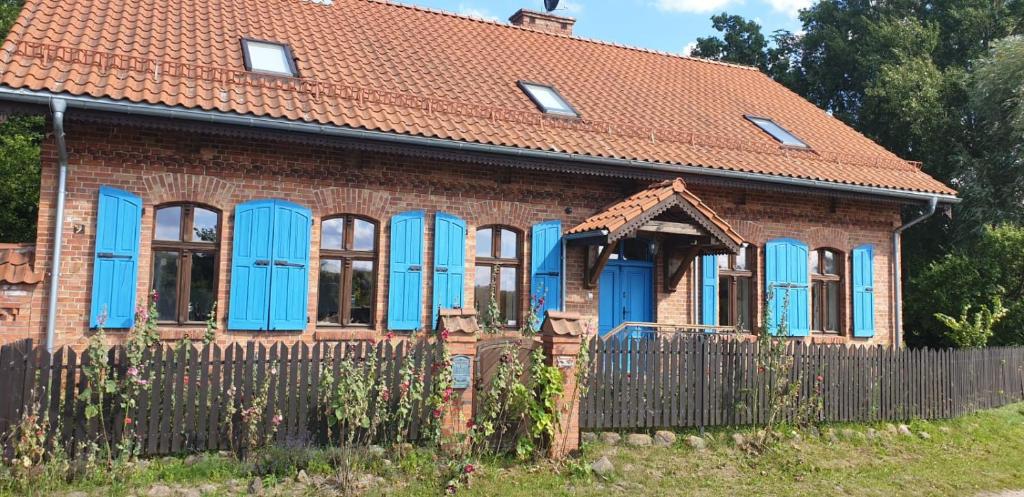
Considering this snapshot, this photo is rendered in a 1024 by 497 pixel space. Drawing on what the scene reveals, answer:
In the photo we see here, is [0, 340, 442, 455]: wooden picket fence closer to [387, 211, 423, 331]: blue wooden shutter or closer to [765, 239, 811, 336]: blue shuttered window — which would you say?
[387, 211, 423, 331]: blue wooden shutter

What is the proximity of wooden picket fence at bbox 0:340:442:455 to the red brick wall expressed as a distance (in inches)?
94.0

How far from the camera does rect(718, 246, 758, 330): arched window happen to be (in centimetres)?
1316

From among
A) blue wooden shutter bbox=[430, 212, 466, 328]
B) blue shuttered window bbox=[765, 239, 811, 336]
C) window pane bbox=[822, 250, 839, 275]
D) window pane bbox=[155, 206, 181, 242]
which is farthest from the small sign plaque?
window pane bbox=[822, 250, 839, 275]

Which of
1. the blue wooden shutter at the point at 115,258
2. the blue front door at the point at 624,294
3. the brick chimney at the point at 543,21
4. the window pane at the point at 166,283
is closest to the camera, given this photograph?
the blue wooden shutter at the point at 115,258

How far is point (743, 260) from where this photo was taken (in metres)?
13.4

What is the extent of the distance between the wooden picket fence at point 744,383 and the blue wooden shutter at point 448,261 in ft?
8.49

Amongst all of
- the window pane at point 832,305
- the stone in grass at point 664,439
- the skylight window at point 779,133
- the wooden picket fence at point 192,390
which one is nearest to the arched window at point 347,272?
the wooden picket fence at point 192,390

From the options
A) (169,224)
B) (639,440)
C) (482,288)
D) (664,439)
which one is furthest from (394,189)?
→ (664,439)

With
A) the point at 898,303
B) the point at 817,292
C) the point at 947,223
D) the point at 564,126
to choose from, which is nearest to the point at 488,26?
the point at 564,126

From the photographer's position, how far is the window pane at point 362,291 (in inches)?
418

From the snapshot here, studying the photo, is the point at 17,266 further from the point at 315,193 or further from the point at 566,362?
the point at 566,362

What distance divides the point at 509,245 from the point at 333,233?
2.54 m

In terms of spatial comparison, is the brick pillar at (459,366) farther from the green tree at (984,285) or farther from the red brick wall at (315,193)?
the green tree at (984,285)

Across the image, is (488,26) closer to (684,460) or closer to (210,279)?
(210,279)
